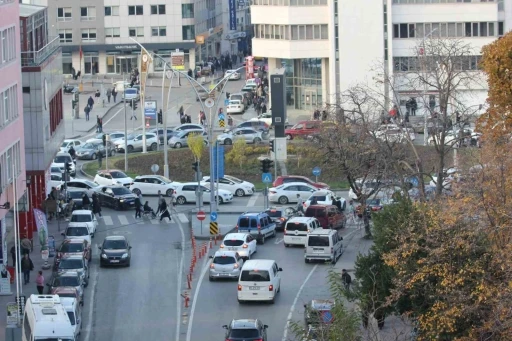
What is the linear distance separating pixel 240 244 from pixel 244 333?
549 inches

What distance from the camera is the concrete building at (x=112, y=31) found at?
12331 centimetres

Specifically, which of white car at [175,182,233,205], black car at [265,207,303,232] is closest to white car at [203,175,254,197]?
white car at [175,182,233,205]

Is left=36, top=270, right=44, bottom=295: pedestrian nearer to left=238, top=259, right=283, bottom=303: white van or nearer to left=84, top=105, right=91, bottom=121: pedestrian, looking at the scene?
left=238, top=259, right=283, bottom=303: white van

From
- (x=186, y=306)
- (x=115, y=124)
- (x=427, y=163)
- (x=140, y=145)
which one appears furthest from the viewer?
(x=115, y=124)

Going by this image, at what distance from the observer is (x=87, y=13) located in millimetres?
123500

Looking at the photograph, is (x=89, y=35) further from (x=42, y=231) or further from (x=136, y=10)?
(x=42, y=231)

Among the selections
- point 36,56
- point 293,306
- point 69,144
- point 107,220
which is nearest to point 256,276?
point 293,306

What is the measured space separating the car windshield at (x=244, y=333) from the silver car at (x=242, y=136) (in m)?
43.8

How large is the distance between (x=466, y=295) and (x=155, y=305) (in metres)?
16.2

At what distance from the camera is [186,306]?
43.8 metres

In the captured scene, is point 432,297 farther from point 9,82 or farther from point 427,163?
point 427,163

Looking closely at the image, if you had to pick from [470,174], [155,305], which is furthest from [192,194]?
[470,174]

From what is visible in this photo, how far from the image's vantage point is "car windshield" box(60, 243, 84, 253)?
161 feet

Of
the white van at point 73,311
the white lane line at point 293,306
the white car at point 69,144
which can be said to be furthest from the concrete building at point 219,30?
the white van at point 73,311
